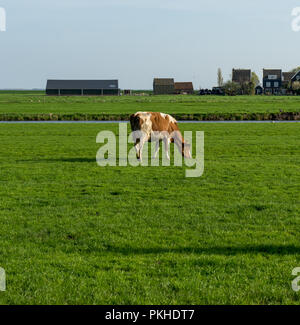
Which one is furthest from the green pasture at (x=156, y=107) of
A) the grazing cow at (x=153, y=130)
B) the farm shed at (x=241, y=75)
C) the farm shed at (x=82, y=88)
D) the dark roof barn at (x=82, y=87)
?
the farm shed at (x=241, y=75)

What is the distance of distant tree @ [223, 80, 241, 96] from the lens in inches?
5595

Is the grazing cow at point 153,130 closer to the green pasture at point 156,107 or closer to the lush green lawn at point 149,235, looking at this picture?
the lush green lawn at point 149,235

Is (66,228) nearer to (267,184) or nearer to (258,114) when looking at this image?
(267,184)

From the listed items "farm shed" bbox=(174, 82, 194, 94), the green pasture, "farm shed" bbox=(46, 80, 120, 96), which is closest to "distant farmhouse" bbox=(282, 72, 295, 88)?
"farm shed" bbox=(174, 82, 194, 94)

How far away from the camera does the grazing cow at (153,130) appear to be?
67.4 ft

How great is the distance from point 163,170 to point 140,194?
15.4ft

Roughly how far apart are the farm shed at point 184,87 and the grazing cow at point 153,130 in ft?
538

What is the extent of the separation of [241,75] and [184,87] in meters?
28.6

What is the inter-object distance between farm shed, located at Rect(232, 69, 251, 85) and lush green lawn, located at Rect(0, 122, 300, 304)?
15115cm

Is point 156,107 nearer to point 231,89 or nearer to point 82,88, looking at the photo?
point 231,89

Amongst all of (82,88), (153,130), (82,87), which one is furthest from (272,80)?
(153,130)

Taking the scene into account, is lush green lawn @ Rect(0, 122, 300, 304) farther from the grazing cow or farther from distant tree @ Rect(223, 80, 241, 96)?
distant tree @ Rect(223, 80, 241, 96)
